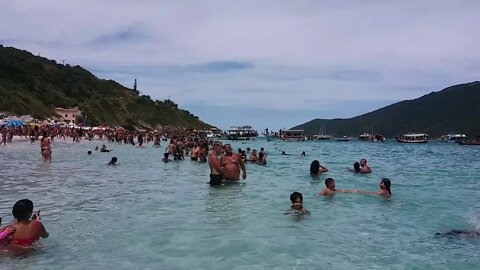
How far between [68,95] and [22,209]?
340 ft

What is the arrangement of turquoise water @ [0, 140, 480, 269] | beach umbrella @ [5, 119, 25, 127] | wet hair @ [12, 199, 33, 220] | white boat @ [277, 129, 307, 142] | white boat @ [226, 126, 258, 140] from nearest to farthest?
turquoise water @ [0, 140, 480, 269] < wet hair @ [12, 199, 33, 220] < beach umbrella @ [5, 119, 25, 127] < white boat @ [226, 126, 258, 140] < white boat @ [277, 129, 307, 142]

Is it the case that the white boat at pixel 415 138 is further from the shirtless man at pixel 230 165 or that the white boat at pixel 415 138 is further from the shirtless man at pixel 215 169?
the shirtless man at pixel 215 169

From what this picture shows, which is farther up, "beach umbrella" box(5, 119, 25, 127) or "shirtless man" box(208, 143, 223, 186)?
"beach umbrella" box(5, 119, 25, 127)

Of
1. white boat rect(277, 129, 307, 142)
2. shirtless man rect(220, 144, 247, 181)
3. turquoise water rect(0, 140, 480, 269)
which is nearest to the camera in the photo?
turquoise water rect(0, 140, 480, 269)

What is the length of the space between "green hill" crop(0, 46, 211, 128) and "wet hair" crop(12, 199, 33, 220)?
66.6 metres

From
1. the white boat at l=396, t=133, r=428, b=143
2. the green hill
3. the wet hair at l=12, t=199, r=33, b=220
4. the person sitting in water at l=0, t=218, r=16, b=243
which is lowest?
the person sitting in water at l=0, t=218, r=16, b=243

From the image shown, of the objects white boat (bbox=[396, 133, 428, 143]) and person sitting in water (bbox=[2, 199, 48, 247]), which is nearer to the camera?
person sitting in water (bbox=[2, 199, 48, 247])

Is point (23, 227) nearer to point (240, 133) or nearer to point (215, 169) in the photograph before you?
point (215, 169)

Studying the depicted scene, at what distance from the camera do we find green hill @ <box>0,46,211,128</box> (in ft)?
260

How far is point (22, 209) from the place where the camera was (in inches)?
272

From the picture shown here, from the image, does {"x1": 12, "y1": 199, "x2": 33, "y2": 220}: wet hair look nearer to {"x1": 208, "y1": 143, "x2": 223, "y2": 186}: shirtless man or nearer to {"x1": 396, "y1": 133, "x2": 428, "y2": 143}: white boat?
{"x1": 208, "y1": 143, "x2": 223, "y2": 186}: shirtless man

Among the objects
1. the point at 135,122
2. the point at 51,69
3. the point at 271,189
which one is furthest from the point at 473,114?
the point at 271,189

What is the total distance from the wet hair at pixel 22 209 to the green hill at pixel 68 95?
66.6m

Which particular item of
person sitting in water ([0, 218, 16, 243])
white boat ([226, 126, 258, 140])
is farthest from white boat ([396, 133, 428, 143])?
person sitting in water ([0, 218, 16, 243])
